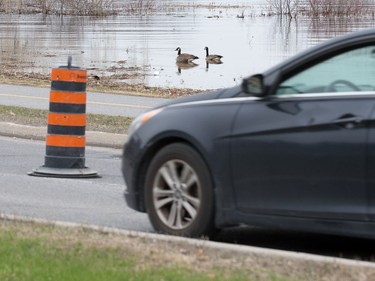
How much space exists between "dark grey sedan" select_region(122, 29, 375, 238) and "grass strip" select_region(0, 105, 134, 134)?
7.81 meters

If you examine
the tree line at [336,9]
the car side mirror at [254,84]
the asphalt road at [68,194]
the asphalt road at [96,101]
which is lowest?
the asphalt road at [68,194]

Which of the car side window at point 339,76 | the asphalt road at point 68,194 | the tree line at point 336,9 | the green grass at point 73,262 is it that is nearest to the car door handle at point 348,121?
the car side window at point 339,76

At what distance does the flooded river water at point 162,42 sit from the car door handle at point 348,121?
22.1 meters

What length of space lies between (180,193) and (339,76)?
1470 millimetres

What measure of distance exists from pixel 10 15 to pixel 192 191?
7667 centimetres

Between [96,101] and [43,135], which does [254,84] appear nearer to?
[43,135]

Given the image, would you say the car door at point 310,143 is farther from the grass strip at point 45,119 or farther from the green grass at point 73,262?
the grass strip at point 45,119

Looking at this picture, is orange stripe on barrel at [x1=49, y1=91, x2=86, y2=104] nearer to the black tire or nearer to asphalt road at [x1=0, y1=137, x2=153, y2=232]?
asphalt road at [x1=0, y1=137, x2=153, y2=232]

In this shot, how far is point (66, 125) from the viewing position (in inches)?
432

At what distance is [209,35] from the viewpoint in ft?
197

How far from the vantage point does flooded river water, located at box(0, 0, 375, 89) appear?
35.3m

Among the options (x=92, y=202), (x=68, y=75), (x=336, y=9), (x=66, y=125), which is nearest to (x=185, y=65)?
(x=66, y=125)

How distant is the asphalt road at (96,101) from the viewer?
61.4 ft

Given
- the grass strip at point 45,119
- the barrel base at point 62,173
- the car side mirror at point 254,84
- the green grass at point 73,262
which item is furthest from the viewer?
the grass strip at point 45,119
